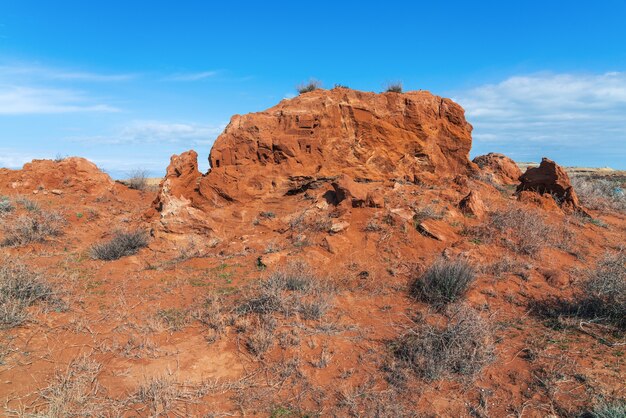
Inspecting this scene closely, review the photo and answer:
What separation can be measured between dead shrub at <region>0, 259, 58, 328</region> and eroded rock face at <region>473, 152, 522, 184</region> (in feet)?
51.7

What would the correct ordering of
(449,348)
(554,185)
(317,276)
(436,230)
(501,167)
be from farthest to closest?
(501,167)
(554,185)
(436,230)
(317,276)
(449,348)

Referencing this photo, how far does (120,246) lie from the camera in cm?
849

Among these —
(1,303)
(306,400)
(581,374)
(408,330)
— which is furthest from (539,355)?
(1,303)

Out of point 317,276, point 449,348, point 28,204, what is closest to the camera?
point 449,348

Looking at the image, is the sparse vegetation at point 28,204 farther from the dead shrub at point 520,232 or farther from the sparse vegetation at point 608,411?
the sparse vegetation at point 608,411

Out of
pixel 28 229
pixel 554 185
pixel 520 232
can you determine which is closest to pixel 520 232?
pixel 520 232

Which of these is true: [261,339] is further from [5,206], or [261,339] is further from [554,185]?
[5,206]

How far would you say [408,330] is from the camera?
518 centimetres

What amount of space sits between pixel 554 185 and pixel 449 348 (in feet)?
27.0

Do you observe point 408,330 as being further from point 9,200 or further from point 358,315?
point 9,200

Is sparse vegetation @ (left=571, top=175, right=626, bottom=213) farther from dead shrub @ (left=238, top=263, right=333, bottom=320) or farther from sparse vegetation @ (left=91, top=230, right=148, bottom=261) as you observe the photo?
sparse vegetation @ (left=91, top=230, right=148, bottom=261)

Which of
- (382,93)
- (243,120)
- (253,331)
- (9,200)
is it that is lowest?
(253,331)

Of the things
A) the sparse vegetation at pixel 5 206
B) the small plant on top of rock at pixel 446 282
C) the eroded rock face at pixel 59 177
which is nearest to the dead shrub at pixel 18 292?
the small plant on top of rock at pixel 446 282

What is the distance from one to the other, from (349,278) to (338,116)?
4.72 m
